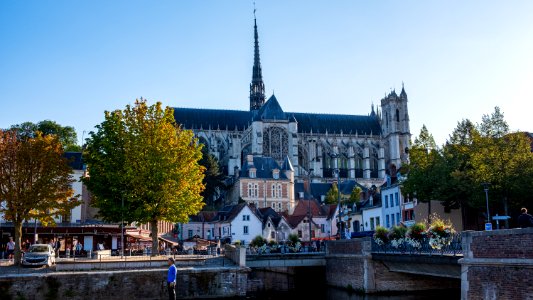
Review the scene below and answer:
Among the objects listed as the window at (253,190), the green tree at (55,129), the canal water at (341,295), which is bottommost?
the canal water at (341,295)

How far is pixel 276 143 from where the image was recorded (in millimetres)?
119250

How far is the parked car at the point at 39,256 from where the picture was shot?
34094 millimetres

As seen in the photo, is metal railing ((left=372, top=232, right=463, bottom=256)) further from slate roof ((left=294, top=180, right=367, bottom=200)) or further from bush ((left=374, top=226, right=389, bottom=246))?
slate roof ((left=294, top=180, right=367, bottom=200))

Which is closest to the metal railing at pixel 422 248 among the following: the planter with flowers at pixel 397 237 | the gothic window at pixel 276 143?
the planter with flowers at pixel 397 237

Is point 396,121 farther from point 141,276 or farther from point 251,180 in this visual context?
point 141,276

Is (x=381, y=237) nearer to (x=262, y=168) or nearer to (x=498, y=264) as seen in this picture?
(x=498, y=264)

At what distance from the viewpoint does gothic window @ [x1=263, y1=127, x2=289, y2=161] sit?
118125 millimetres

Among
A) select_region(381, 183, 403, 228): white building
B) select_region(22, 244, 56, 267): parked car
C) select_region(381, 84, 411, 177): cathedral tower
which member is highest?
select_region(381, 84, 411, 177): cathedral tower

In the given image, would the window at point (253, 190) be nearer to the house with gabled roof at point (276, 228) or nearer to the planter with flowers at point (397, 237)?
the house with gabled roof at point (276, 228)

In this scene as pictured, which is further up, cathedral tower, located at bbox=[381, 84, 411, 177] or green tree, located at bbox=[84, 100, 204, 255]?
cathedral tower, located at bbox=[381, 84, 411, 177]

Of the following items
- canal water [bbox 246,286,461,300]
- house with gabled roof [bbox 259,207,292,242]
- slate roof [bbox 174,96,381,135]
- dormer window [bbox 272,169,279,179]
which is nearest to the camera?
canal water [bbox 246,286,461,300]

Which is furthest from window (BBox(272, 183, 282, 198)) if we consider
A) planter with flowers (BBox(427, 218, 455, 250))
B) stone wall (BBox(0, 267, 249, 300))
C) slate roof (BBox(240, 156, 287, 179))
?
planter with flowers (BBox(427, 218, 455, 250))

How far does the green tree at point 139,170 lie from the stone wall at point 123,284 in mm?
8159

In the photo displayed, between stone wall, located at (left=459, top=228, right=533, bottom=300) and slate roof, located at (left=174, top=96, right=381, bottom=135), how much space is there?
9688cm
